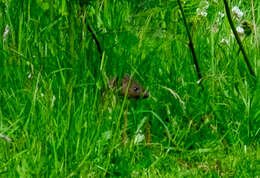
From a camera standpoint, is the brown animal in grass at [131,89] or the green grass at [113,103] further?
the brown animal in grass at [131,89]

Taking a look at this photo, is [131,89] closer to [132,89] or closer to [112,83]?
[132,89]

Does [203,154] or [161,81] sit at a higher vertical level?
[161,81]

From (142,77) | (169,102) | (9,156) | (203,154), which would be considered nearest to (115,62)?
(142,77)

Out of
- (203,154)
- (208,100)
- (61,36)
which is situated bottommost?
(203,154)

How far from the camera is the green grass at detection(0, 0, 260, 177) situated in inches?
90.5

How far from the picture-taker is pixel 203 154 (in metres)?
2.62

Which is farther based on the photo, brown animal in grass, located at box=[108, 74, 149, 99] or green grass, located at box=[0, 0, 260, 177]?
brown animal in grass, located at box=[108, 74, 149, 99]

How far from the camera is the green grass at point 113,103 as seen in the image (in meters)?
2.30

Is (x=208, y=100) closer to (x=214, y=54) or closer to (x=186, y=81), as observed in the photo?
(x=186, y=81)

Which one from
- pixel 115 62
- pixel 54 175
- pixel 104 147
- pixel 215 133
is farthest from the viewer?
pixel 115 62

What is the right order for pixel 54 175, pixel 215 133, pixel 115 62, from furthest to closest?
1. pixel 115 62
2. pixel 215 133
3. pixel 54 175

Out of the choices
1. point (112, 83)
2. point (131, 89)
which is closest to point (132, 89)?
point (131, 89)

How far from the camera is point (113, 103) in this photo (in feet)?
8.54

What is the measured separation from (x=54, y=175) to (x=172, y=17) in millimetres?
1808
